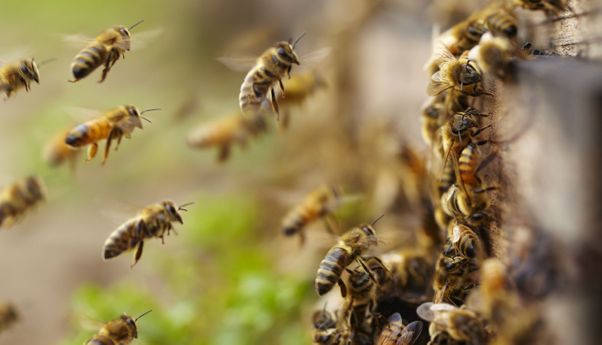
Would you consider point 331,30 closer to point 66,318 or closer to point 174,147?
point 174,147

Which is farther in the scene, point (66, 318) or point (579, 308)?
point (66, 318)

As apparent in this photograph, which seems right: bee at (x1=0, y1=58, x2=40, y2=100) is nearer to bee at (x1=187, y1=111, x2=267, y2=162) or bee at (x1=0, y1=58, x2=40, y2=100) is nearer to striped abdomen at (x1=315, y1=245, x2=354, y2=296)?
striped abdomen at (x1=315, y1=245, x2=354, y2=296)

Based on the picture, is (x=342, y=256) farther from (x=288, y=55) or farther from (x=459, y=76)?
(x=288, y=55)

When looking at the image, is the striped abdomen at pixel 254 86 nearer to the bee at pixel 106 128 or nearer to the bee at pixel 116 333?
the bee at pixel 106 128

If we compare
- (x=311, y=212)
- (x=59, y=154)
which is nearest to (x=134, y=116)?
(x=311, y=212)

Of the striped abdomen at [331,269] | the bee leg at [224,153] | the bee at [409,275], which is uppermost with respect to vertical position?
the bee leg at [224,153]

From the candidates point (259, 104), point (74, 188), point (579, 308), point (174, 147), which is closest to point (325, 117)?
point (174, 147)

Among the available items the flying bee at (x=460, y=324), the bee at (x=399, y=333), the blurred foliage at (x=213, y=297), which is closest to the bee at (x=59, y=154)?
the blurred foliage at (x=213, y=297)
